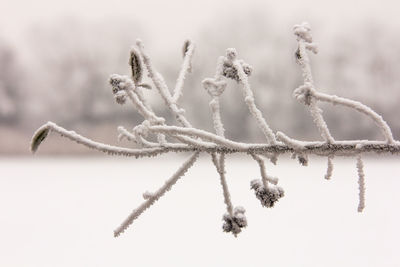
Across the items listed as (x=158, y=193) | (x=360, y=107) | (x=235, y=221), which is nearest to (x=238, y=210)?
(x=235, y=221)

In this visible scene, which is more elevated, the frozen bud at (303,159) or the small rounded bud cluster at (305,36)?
the small rounded bud cluster at (305,36)

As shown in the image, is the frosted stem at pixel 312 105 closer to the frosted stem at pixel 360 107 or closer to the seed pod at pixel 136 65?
the frosted stem at pixel 360 107

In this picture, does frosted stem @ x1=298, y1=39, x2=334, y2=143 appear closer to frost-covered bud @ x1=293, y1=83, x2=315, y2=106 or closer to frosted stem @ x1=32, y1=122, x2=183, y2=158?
frost-covered bud @ x1=293, y1=83, x2=315, y2=106

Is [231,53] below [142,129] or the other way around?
the other way around

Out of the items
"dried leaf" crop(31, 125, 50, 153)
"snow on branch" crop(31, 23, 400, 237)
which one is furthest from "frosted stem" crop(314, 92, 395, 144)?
"dried leaf" crop(31, 125, 50, 153)

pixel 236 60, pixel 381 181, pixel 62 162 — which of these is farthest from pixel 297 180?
pixel 62 162

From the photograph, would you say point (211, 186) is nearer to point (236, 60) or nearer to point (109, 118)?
point (236, 60)

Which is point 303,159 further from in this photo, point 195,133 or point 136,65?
point 136,65

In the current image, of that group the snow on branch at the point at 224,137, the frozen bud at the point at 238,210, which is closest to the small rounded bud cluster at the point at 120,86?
the snow on branch at the point at 224,137
